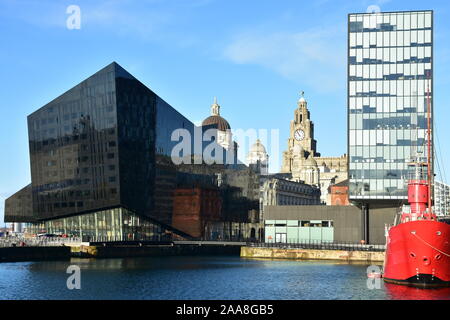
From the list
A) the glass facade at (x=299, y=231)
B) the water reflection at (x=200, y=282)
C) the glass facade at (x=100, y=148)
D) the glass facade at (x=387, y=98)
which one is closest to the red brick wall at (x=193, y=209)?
the glass facade at (x=100, y=148)

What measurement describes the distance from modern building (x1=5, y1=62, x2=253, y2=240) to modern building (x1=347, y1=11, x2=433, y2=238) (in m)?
40.3

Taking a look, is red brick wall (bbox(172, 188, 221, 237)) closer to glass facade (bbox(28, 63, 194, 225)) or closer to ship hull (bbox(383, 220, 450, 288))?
glass facade (bbox(28, 63, 194, 225))

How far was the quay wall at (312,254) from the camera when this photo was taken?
104m

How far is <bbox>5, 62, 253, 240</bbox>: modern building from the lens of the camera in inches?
5103

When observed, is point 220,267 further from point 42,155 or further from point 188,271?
point 42,155

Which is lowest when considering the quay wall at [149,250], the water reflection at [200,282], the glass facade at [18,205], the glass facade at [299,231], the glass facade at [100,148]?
the quay wall at [149,250]

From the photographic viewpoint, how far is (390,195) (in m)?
110

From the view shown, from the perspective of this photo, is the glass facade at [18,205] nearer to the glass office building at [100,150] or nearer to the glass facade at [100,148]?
the glass office building at [100,150]

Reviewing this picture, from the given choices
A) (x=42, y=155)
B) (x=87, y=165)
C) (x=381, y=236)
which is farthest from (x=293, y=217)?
(x=42, y=155)

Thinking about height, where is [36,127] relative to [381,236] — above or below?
above

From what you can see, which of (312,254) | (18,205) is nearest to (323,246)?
(312,254)

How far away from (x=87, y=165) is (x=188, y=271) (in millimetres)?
48561
